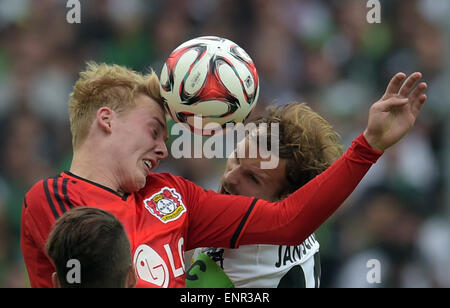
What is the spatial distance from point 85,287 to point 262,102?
4946mm

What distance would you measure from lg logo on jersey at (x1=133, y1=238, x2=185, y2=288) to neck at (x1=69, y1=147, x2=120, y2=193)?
40 cm

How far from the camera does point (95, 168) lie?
3.72m

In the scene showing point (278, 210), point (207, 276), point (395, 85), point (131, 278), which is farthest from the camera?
point (207, 276)

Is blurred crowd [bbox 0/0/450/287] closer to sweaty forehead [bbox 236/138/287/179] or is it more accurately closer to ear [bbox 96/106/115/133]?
sweaty forehead [bbox 236/138/287/179]

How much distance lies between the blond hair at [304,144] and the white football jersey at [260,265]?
433 millimetres

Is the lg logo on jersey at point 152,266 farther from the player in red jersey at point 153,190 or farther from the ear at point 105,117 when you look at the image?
the ear at point 105,117

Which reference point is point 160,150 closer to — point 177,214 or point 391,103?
point 177,214

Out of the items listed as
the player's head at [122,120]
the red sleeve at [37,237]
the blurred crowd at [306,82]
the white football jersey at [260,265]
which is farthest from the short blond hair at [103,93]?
the blurred crowd at [306,82]

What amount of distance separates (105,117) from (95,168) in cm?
Answer: 27

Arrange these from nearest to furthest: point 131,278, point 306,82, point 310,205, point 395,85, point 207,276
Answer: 1. point 131,278
2. point 395,85
3. point 310,205
4. point 207,276
5. point 306,82

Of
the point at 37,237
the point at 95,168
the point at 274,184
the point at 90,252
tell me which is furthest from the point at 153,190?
the point at 90,252

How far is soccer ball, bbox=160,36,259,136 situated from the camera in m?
3.70

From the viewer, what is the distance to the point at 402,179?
23.3 ft

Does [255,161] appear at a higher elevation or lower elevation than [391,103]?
lower
